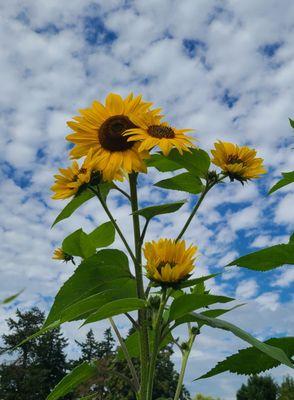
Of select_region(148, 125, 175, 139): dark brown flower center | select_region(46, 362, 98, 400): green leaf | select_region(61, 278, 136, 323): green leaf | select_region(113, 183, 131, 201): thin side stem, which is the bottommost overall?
select_region(46, 362, 98, 400): green leaf

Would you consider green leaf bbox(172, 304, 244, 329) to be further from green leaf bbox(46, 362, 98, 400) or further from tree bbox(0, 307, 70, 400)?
tree bbox(0, 307, 70, 400)

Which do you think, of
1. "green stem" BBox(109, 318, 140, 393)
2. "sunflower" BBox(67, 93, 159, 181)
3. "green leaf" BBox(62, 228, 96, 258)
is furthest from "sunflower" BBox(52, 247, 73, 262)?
"sunflower" BBox(67, 93, 159, 181)

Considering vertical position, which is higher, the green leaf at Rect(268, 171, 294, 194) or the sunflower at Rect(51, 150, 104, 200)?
the sunflower at Rect(51, 150, 104, 200)

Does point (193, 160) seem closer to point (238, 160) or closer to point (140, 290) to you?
point (238, 160)

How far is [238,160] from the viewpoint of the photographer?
189 cm

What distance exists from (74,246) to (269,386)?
2359cm

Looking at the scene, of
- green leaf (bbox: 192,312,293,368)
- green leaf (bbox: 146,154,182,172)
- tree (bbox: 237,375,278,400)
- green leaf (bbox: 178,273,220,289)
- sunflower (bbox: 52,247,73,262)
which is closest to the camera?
green leaf (bbox: 192,312,293,368)

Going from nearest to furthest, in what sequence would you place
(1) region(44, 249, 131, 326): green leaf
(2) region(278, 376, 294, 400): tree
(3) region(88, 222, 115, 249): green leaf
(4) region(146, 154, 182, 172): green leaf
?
(1) region(44, 249, 131, 326): green leaf < (4) region(146, 154, 182, 172): green leaf < (3) region(88, 222, 115, 249): green leaf < (2) region(278, 376, 294, 400): tree

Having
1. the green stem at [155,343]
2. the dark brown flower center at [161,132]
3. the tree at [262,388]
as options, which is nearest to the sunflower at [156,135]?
the dark brown flower center at [161,132]

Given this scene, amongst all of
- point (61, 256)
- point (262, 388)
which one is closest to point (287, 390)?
point (262, 388)

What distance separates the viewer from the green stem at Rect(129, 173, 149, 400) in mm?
1495

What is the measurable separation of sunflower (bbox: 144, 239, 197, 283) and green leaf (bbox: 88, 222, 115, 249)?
56 centimetres

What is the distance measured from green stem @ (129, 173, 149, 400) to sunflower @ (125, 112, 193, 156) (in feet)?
0.41

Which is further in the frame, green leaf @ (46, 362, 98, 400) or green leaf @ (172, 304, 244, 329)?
green leaf @ (46, 362, 98, 400)
